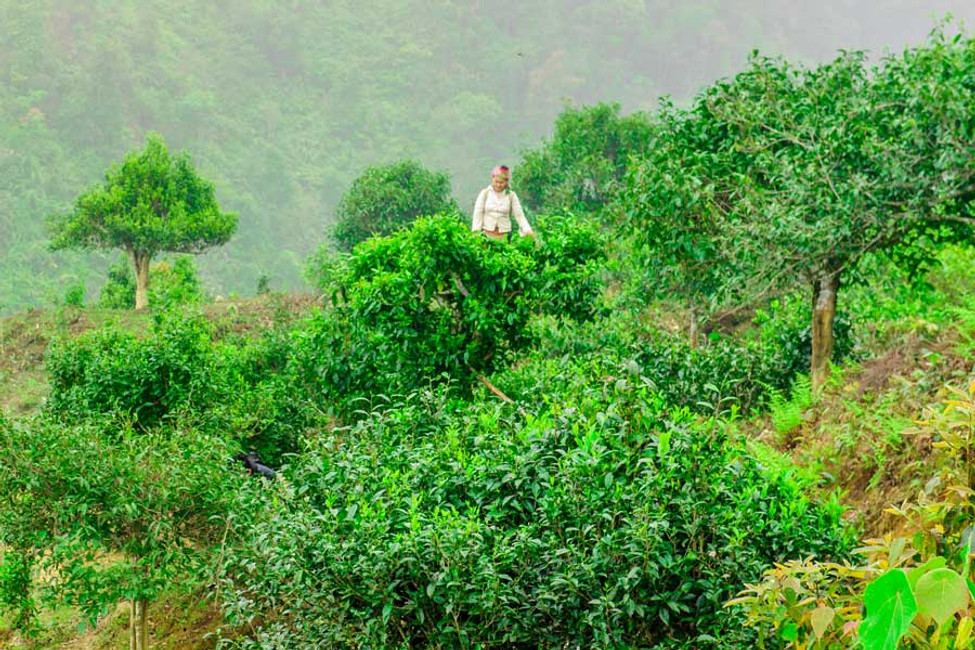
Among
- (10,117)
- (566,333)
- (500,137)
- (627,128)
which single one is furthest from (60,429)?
(500,137)

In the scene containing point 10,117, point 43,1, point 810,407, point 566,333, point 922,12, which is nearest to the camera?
point 810,407

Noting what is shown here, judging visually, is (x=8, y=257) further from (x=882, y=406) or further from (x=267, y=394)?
(x=882, y=406)

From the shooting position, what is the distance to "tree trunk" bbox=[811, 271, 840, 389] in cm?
1161

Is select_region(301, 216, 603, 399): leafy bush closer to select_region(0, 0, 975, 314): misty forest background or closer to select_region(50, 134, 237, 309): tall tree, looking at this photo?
select_region(50, 134, 237, 309): tall tree

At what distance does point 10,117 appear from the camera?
73188 mm

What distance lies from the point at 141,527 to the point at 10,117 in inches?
2942

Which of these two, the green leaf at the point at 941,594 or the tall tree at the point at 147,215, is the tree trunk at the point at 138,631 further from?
the tall tree at the point at 147,215

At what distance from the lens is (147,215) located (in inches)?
1184

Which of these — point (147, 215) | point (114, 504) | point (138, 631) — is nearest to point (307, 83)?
point (147, 215)

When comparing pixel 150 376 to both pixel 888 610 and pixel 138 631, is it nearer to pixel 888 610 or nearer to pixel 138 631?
pixel 138 631

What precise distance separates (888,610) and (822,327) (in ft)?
34.8

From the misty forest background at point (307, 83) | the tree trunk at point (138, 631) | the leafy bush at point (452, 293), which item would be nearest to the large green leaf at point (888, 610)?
the leafy bush at point (452, 293)

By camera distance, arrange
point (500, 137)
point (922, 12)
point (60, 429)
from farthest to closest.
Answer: point (922, 12) < point (500, 137) < point (60, 429)

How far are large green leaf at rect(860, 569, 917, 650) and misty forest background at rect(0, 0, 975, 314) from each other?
2390 inches
